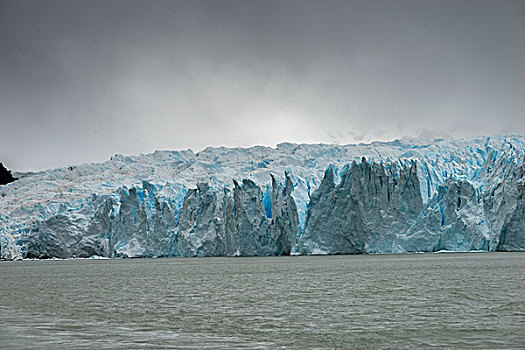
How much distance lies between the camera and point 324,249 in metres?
49.6

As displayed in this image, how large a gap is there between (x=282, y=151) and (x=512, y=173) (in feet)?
149

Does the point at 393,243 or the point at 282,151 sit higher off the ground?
the point at 282,151

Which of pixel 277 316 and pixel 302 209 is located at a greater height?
pixel 302 209

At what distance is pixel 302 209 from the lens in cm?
5644

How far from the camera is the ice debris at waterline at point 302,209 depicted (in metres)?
46.7

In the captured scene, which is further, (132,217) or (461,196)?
(132,217)

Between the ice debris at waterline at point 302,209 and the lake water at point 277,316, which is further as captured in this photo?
the ice debris at waterline at point 302,209

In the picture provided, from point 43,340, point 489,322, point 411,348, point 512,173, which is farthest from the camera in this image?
point 512,173

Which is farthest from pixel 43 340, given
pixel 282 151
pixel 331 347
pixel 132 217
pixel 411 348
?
pixel 282 151

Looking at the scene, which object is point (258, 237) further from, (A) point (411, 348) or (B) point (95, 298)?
(A) point (411, 348)

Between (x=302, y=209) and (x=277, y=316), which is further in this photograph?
(x=302, y=209)

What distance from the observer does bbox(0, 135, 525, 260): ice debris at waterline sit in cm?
4669

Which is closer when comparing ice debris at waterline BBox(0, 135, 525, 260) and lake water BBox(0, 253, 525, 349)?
lake water BBox(0, 253, 525, 349)

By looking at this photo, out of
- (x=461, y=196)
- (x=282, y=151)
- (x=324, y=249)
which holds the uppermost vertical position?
(x=282, y=151)
